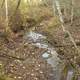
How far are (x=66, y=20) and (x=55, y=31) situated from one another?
11.2ft

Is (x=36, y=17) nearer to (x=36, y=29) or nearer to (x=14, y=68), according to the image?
(x=36, y=29)

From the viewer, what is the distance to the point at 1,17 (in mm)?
18938

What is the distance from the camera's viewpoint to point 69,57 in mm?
13016

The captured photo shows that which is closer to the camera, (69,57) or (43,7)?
(69,57)

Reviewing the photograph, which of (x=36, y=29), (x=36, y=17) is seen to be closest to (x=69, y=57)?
(x=36, y=29)

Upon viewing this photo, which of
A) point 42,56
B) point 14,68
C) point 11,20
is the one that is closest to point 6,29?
point 11,20

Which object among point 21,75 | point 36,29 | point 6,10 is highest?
point 6,10

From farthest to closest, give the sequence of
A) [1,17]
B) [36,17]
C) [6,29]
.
Result: [36,17] → [1,17] → [6,29]

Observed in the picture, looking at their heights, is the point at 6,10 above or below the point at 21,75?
above

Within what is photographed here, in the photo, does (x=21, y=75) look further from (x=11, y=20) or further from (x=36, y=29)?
(x=36, y=29)

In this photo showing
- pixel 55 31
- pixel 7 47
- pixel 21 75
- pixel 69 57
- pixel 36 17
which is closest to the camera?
pixel 21 75

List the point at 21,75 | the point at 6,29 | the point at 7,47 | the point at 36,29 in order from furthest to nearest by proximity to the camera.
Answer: the point at 36,29 → the point at 6,29 → the point at 7,47 → the point at 21,75

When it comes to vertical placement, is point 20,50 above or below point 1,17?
below

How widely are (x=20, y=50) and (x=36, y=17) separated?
35.5ft
